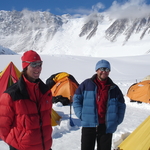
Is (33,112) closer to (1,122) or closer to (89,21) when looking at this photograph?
(1,122)

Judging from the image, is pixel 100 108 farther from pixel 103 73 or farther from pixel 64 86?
pixel 64 86

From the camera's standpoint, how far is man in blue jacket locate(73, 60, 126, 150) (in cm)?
267

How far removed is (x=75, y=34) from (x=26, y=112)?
10680 cm

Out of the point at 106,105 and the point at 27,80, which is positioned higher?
the point at 27,80

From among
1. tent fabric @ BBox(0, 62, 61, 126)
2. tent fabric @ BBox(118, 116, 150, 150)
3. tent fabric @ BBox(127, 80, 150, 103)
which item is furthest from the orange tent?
tent fabric @ BBox(127, 80, 150, 103)

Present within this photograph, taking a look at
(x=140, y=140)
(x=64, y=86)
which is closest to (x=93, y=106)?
(x=140, y=140)

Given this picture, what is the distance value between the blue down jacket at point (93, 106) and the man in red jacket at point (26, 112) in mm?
745

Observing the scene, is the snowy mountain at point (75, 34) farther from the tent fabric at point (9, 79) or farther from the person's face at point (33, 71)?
the person's face at point (33, 71)

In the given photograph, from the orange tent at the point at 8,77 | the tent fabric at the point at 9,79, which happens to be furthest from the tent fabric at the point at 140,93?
the orange tent at the point at 8,77

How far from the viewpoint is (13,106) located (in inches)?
77.2

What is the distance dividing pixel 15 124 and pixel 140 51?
64.1 m

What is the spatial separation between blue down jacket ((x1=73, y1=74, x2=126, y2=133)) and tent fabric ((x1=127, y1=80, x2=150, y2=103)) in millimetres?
4234

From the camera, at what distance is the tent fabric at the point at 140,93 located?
6.61m

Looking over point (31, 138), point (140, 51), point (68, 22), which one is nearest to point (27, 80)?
point (31, 138)
